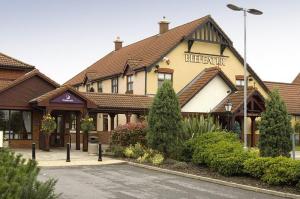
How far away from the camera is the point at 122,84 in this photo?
3788cm

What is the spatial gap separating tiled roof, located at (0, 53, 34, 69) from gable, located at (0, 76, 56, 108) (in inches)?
152

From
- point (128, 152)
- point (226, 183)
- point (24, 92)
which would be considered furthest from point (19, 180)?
point (24, 92)

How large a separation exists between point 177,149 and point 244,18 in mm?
7768

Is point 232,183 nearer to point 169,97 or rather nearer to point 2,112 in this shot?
point 169,97

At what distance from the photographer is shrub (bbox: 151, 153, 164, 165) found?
65.4 feet

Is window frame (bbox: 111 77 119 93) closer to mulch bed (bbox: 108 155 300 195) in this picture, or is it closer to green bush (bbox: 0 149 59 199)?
mulch bed (bbox: 108 155 300 195)

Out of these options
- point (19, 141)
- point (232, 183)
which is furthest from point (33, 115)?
point (232, 183)

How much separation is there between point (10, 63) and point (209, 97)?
14.6m

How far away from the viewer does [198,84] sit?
34.7 metres

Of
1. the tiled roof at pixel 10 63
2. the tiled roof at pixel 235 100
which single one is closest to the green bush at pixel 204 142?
the tiled roof at pixel 235 100

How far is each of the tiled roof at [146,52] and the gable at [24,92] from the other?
793 centimetres

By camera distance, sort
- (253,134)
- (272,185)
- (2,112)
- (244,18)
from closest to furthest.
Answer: (272,185)
(244,18)
(2,112)
(253,134)

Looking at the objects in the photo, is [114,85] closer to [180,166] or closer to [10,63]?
[10,63]

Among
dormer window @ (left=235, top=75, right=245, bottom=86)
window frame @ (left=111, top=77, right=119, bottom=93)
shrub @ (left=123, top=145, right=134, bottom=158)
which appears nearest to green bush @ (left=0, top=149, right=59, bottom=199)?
shrub @ (left=123, top=145, right=134, bottom=158)
